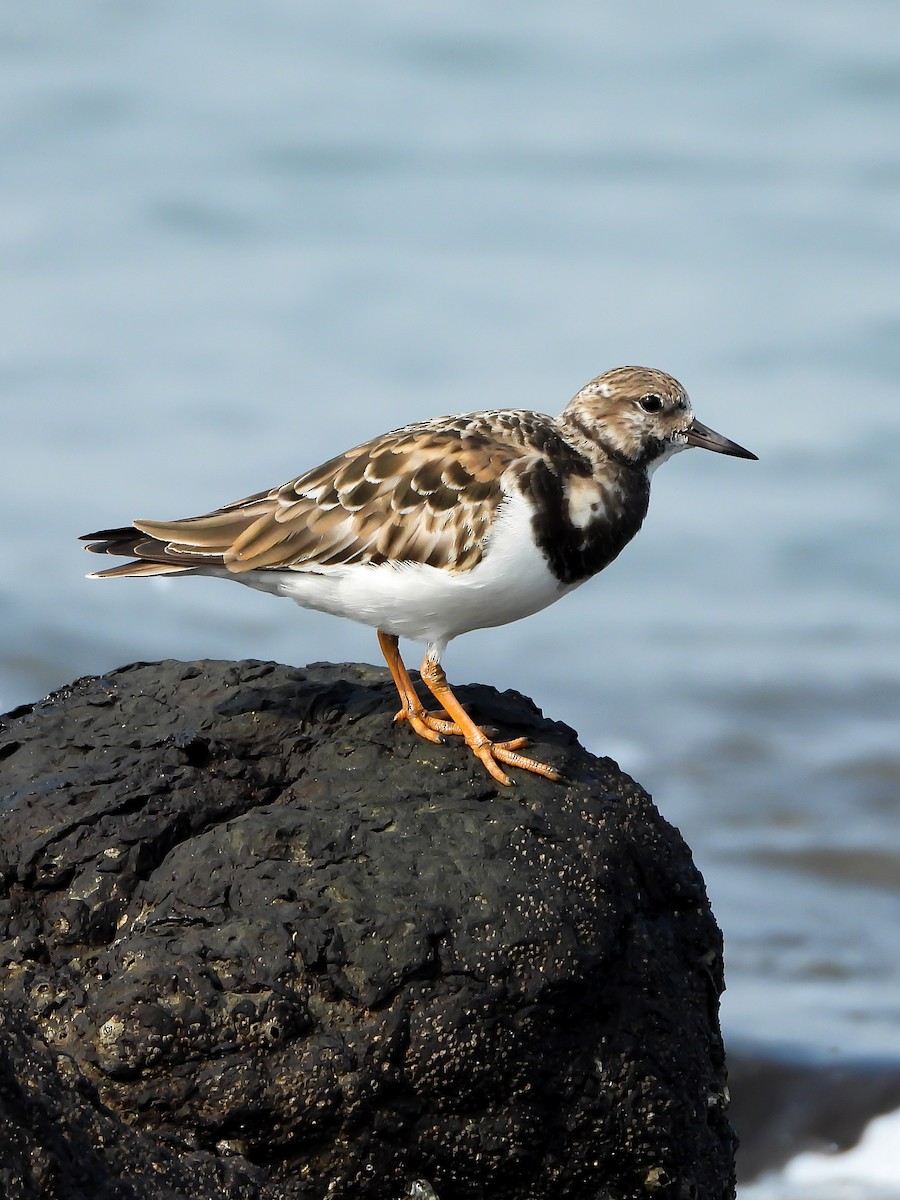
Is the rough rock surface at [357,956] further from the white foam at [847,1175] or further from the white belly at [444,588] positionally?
the white foam at [847,1175]

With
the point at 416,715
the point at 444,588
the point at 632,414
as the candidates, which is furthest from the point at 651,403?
the point at 416,715

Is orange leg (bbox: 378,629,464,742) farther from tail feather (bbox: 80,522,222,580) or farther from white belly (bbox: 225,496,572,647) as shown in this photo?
tail feather (bbox: 80,522,222,580)

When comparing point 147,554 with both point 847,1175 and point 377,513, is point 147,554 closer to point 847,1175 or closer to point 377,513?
point 377,513

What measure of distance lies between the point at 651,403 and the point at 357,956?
206cm

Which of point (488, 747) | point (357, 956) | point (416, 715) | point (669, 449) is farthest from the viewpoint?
point (669, 449)

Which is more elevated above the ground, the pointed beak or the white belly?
the pointed beak

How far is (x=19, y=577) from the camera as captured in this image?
11555 millimetres

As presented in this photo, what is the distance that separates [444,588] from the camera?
485 centimetres

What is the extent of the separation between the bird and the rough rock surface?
1.07 feet

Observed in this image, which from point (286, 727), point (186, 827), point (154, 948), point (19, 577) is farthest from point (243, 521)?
point (19, 577)

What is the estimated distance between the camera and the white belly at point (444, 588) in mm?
4816

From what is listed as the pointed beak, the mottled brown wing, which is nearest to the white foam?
the pointed beak

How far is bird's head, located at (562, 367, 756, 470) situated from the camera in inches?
203

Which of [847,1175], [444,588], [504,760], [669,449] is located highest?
[669,449]
